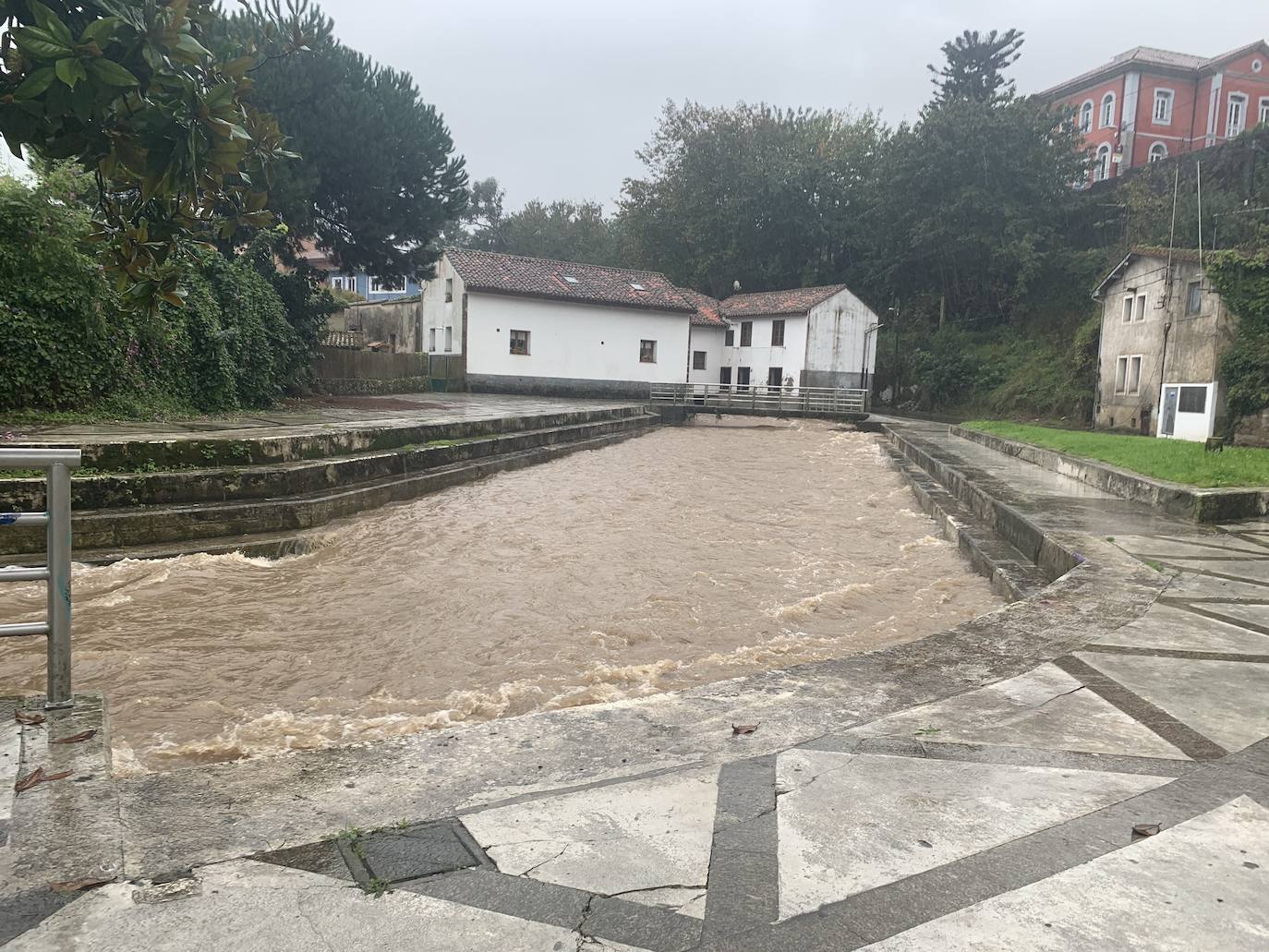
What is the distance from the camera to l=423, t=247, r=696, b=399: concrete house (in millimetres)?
30516

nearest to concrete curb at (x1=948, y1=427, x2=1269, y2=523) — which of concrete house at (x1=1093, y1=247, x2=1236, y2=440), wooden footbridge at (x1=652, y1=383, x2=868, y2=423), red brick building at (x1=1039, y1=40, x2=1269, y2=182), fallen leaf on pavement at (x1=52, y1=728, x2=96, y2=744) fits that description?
fallen leaf on pavement at (x1=52, y1=728, x2=96, y2=744)

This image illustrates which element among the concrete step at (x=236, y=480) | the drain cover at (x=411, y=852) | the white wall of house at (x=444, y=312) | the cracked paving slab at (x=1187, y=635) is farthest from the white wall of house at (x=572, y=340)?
the drain cover at (x=411, y=852)

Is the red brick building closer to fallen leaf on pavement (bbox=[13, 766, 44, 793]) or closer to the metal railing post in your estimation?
the metal railing post

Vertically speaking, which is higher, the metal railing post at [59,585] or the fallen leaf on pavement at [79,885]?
the metal railing post at [59,585]

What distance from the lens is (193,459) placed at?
8023mm

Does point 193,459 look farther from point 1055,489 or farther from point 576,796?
point 1055,489

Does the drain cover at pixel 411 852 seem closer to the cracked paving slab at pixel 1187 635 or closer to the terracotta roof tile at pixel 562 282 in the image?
the cracked paving slab at pixel 1187 635

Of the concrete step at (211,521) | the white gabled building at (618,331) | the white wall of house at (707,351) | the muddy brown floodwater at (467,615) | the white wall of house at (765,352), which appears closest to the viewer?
the muddy brown floodwater at (467,615)

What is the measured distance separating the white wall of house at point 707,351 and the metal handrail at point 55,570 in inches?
1480

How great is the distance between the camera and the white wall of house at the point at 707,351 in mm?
40000

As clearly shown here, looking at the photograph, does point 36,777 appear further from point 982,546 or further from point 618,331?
point 618,331

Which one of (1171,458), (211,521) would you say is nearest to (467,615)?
(211,521)

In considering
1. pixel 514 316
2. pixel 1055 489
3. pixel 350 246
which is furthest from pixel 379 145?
pixel 1055 489

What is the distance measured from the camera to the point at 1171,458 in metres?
11.0
